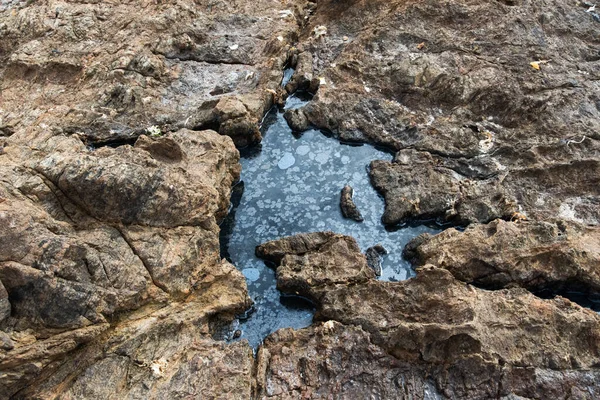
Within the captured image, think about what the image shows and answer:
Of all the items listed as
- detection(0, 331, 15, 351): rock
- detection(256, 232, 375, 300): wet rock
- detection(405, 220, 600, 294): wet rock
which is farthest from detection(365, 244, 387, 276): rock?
detection(0, 331, 15, 351): rock

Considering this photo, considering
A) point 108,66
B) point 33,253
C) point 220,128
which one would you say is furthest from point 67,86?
point 33,253

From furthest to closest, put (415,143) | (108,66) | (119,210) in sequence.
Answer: (108,66)
(415,143)
(119,210)

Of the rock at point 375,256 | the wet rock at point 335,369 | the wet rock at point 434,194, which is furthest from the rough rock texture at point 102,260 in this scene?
the wet rock at point 434,194

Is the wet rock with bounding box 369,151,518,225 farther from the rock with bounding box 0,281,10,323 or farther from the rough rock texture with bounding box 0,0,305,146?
the rock with bounding box 0,281,10,323

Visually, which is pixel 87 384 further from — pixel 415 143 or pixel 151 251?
pixel 415 143

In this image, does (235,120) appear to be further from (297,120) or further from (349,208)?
(349,208)

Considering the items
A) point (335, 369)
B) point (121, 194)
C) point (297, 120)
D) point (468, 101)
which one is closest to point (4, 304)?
point (121, 194)
